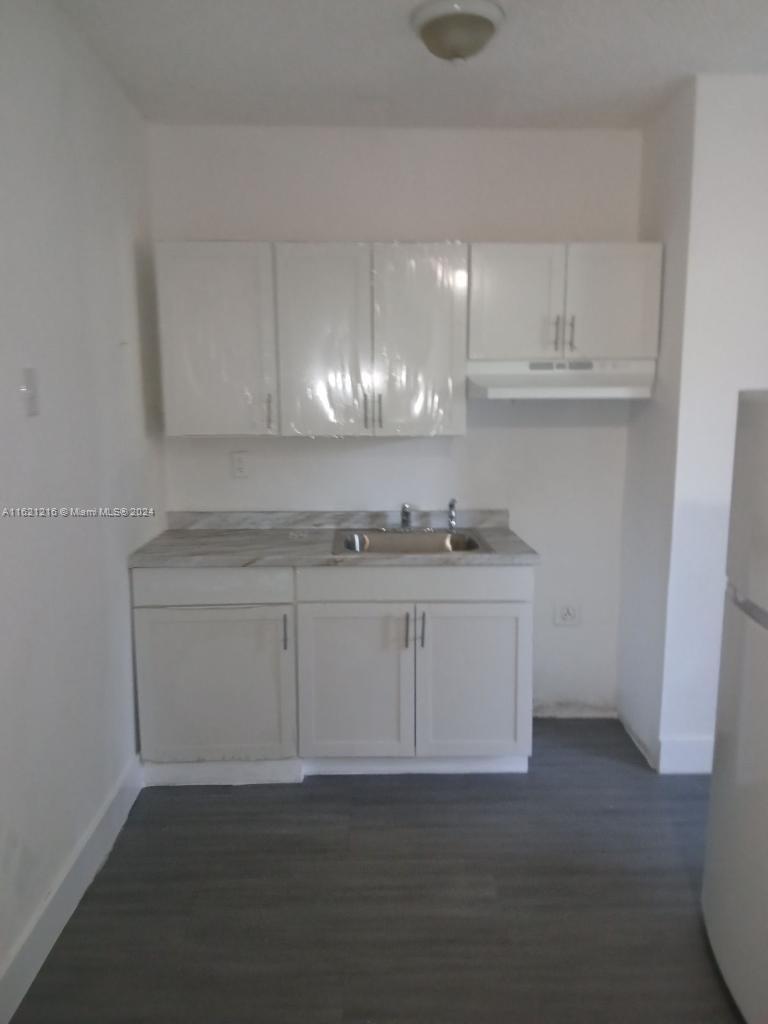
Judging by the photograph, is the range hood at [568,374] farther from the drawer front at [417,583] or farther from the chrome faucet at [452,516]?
the drawer front at [417,583]

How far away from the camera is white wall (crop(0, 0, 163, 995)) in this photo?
168cm

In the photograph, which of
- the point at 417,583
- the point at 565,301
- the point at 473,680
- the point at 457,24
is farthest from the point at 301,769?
the point at 457,24

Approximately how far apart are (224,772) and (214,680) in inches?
14.8

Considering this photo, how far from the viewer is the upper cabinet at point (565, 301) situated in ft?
8.61

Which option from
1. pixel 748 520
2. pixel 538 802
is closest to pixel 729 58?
pixel 748 520

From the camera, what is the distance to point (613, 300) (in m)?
2.65

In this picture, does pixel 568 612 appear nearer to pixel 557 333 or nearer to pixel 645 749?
pixel 645 749

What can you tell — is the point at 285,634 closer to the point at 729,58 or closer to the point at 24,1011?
the point at 24,1011

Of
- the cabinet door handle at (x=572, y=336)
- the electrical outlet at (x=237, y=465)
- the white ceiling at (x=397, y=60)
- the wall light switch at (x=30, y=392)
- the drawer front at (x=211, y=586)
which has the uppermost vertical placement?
the white ceiling at (x=397, y=60)

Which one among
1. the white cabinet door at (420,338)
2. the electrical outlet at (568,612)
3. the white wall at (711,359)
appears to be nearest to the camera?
the white wall at (711,359)

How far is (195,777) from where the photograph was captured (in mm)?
2635

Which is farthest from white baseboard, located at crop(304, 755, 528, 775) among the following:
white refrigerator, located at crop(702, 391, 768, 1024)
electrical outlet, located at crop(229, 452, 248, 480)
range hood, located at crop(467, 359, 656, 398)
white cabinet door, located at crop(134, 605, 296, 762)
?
range hood, located at crop(467, 359, 656, 398)

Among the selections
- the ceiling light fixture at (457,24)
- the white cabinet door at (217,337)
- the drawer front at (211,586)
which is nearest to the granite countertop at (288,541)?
the drawer front at (211,586)

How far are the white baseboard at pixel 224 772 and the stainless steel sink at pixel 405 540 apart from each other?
3.01 ft
